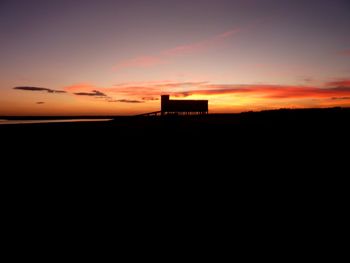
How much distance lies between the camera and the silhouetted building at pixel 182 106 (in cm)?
2148

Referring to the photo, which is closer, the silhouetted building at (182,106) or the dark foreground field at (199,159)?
the dark foreground field at (199,159)

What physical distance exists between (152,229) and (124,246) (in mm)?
473

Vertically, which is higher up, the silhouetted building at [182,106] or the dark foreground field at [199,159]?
the silhouetted building at [182,106]

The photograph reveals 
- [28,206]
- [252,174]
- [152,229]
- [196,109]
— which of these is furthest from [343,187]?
[196,109]

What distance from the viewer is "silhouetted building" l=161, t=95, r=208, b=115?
846 inches

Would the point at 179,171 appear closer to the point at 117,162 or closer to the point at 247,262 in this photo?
the point at 117,162

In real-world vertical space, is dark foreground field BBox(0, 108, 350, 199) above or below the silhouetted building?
below

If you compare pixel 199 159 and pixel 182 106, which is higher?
pixel 182 106

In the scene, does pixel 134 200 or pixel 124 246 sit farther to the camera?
A: pixel 134 200

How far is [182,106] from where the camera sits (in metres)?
22.3

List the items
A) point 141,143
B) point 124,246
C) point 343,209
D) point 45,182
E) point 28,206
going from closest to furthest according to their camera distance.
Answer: point 124,246, point 343,209, point 28,206, point 45,182, point 141,143

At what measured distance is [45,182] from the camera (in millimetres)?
5215

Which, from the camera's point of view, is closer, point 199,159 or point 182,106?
point 199,159

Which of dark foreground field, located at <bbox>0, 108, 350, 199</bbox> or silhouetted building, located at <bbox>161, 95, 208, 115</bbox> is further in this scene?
silhouetted building, located at <bbox>161, 95, 208, 115</bbox>
